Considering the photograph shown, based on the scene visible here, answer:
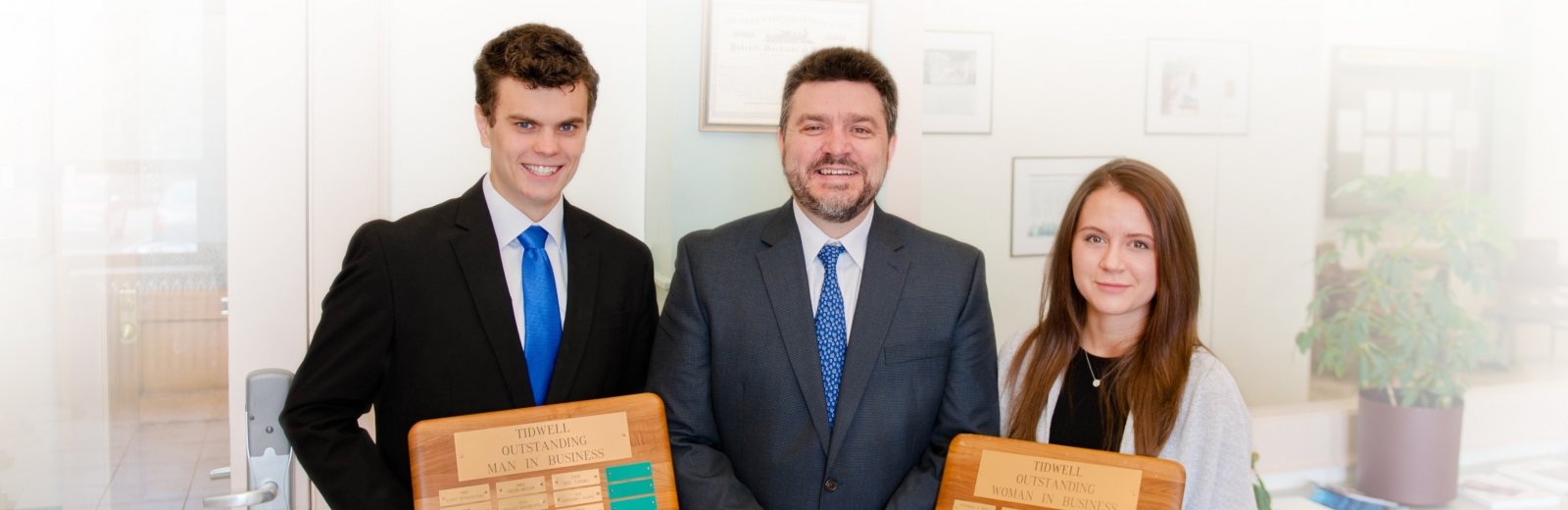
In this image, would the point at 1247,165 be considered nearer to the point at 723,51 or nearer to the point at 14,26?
the point at 723,51

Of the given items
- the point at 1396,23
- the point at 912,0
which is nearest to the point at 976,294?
the point at 912,0

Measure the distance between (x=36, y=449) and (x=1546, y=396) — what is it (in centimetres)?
510

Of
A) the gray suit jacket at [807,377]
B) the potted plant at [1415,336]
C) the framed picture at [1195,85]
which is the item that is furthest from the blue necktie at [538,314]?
the framed picture at [1195,85]

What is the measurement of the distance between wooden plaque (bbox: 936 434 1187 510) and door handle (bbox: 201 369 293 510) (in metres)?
1.12

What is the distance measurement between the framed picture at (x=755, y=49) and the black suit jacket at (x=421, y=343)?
2.70 ft

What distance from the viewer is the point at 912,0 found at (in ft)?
9.41

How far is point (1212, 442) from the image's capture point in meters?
1.91

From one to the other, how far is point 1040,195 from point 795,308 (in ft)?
8.89

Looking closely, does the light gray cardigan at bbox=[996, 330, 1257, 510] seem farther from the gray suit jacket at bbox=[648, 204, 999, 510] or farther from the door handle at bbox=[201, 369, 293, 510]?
the door handle at bbox=[201, 369, 293, 510]

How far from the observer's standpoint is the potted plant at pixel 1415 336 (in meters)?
3.61

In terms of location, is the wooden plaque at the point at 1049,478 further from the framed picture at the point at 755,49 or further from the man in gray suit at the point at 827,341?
the framed picture at the point at 755,49

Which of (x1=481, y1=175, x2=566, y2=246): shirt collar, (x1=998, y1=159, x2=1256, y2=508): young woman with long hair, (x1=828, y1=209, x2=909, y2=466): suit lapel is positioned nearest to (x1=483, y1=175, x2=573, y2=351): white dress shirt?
(x1=481, y1=175, x2=566, y2=246): shirt collar

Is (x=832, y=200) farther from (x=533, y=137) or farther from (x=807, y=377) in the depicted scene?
(x=533, y=137)

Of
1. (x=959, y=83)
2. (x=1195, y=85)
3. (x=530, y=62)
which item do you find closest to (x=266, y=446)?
(x=530, y=62)
